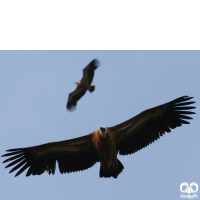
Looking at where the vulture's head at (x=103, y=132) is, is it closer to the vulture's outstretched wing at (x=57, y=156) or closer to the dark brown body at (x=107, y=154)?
the dark brown body at (x=107, y=154)

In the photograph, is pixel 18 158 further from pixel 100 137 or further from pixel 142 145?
pixel 142 145

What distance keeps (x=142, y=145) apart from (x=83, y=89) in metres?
5.18

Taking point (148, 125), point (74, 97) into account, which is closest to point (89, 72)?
point (74, 97)

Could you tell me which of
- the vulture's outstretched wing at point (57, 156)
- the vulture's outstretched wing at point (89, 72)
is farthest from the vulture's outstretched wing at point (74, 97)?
the vulture's outstretched wing at point (57, 156)

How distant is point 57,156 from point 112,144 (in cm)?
177

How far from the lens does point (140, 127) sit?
10.8 meters

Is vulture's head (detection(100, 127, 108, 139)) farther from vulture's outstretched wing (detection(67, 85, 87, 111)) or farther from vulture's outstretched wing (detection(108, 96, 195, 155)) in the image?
vulture's outstretched wing (detection(67, 85, 87, 111))

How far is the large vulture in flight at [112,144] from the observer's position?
10.5 m

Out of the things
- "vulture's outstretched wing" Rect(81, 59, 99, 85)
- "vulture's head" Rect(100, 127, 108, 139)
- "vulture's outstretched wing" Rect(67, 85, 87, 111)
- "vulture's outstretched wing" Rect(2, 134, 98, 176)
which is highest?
"vulture's outstretched wing" Rect(81, 59, 99, 85)

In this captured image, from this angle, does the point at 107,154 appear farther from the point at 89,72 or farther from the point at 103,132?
the point at 89,72

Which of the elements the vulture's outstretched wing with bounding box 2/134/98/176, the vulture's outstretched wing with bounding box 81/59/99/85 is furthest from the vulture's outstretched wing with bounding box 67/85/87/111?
the vulture's outstretched wing with bounding box 2/134/98/176

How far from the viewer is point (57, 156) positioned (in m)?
10.9

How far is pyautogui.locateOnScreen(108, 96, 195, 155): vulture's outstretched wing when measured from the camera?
1059cm
